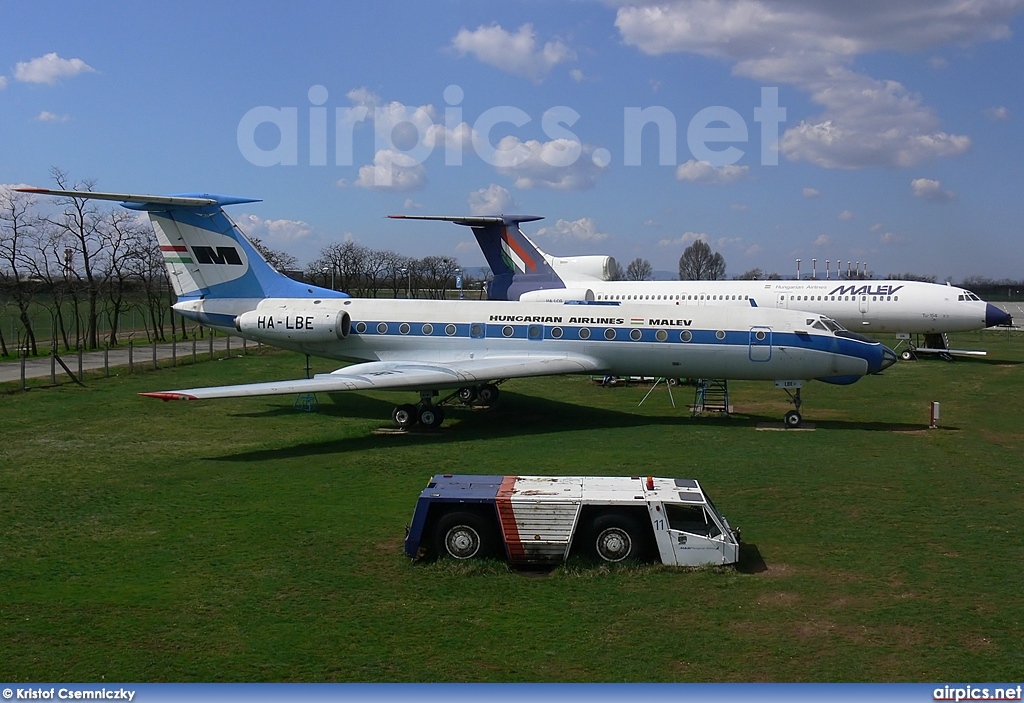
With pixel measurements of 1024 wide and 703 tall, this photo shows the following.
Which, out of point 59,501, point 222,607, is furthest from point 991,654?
point 59,501

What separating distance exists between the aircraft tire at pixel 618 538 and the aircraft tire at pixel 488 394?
1492cm

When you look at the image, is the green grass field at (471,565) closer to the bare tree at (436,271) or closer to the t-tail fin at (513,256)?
the t-tail fin at (513,256)

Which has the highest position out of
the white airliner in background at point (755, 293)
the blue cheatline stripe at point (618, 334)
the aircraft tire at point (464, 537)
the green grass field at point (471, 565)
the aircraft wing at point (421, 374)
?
the white airliner in background at point (755, 293)

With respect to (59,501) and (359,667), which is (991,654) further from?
(59,501)

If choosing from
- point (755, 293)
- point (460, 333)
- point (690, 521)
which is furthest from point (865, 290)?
point (690, 521)

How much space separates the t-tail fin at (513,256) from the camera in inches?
1646

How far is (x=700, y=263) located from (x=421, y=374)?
109 m

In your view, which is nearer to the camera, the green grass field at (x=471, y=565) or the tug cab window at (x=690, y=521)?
the green grass field at (x=471, y=565)

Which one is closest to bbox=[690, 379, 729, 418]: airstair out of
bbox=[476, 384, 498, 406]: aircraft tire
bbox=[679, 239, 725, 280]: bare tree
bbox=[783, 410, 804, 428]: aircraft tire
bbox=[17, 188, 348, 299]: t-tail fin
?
bbox=[783, 410, 804, 428]: aircraft tire

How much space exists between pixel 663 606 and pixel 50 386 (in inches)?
999

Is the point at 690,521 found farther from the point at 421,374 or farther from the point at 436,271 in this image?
the point at 436,271

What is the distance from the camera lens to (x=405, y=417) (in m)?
21.9

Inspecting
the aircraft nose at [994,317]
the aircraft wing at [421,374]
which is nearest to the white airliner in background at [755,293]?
the aircraft nose at [994,317]

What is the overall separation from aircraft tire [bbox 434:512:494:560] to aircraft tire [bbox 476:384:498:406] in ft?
47.8
